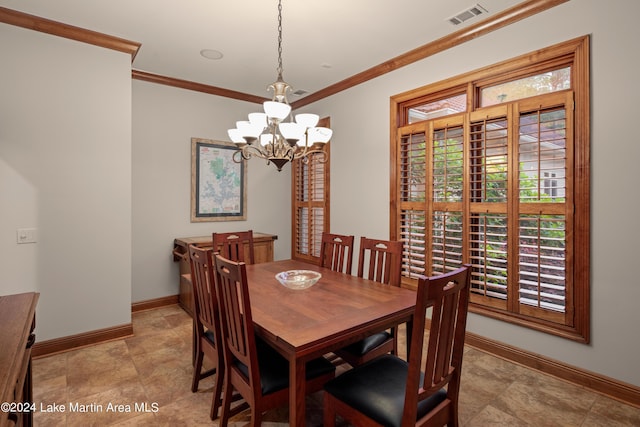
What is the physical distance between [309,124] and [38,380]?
2.74m

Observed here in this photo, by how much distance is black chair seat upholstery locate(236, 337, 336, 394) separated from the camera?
168 cm

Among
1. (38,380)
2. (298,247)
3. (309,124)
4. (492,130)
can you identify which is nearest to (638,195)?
(492,130)

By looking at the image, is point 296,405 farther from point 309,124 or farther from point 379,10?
point 379,10

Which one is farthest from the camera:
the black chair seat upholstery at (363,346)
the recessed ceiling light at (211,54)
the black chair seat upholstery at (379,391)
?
the recessed ceiling light at (211,54)

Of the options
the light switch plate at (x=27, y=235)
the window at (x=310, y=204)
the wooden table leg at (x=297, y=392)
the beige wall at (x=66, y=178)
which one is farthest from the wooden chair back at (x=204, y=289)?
the window at (x=310, y=204)

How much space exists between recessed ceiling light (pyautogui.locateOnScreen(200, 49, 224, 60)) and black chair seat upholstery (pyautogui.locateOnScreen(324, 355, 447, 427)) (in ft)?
10.5

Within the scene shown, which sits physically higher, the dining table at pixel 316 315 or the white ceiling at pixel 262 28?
the white ceiling at pixel 262 28

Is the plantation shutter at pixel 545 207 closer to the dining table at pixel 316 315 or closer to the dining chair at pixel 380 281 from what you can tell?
the dining chair at pixel 380 281

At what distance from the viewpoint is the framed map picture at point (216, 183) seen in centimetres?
435

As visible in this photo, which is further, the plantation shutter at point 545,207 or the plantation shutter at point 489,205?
the plantation shutter at point 489,205

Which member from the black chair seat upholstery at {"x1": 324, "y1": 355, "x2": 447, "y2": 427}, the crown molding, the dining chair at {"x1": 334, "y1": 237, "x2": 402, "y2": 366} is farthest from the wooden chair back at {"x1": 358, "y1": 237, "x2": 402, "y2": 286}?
the crown molding

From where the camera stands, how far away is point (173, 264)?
4.22 metres

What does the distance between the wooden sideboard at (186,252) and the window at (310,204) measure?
0.68 metres

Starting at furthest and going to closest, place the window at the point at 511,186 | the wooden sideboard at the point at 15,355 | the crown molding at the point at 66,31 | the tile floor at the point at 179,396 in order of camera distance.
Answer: the crown molding at the point at 66,31, the window at the point at 511,186, the tile floor at the point at 179,396, the wooden sideboard at the point at 15,355
